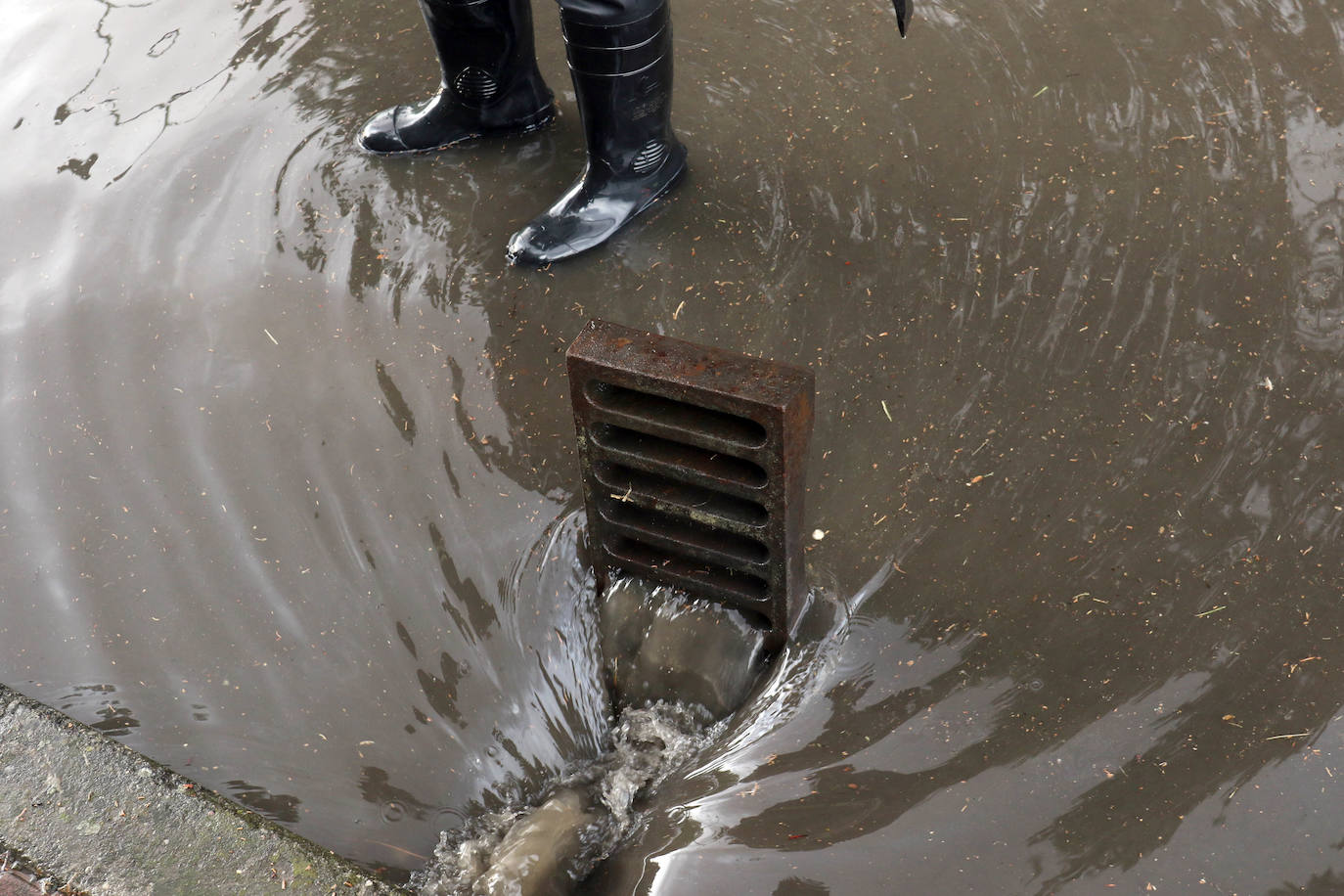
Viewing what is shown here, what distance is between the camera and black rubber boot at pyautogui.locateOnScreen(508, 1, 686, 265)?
2820 mm

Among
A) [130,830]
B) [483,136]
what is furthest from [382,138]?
[130,830]

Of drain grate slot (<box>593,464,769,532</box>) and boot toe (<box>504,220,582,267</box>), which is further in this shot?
boot toe (<box>504,220,582,267</box>)

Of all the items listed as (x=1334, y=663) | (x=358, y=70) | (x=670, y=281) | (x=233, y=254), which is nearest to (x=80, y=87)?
(x=358, y=70)

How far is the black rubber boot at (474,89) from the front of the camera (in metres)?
3.18

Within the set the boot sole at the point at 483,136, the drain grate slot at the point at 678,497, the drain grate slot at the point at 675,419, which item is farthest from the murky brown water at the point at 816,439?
the drain grate slot at the point at 675,419

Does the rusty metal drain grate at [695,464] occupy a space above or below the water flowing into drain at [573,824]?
above

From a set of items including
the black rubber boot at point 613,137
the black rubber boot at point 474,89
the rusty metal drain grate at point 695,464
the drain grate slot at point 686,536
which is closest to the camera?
the rusty metal drain grate at point 695,464

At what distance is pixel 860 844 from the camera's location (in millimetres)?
1936

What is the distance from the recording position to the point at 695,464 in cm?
207

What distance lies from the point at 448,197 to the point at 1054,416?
1.79 metres

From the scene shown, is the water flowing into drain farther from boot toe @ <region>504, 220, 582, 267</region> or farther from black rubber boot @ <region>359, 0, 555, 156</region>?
black rubber boot @ <region>359, 0, 555, 156</region>

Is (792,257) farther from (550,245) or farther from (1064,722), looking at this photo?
(1064,722)

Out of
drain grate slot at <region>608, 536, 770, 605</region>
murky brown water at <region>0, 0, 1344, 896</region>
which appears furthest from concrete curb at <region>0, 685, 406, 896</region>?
drain grate slot at <region>608, 536, 770, 605</region>

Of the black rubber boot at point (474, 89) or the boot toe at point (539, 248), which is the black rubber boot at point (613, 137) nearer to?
the boot toe at point (539, 248)
